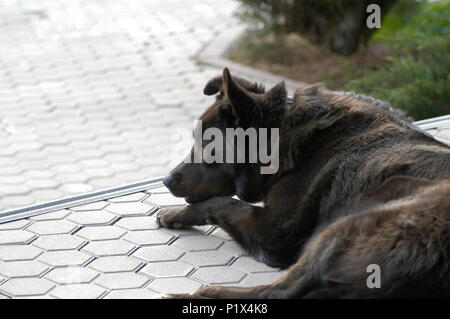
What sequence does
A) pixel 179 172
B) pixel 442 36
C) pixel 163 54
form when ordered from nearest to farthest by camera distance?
pixel 179 172
pixel 442 36
pixel 163 54

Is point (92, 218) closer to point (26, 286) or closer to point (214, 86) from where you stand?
point (26, 286)

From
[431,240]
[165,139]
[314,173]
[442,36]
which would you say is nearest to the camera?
[431,240]

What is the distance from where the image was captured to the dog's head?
4.39 metres

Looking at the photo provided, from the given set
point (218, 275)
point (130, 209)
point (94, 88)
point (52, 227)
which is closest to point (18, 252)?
point (52, 227)

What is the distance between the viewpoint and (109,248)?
4.71m

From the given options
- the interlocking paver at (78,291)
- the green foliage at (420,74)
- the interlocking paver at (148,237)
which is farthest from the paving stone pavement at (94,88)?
the interlocking paver at (78,291)

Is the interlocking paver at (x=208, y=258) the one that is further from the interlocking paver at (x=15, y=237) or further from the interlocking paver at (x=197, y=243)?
the interlocking paver at (x=15, y=237)

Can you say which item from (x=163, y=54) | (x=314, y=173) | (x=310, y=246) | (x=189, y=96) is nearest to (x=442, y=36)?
(x=189, y=96)

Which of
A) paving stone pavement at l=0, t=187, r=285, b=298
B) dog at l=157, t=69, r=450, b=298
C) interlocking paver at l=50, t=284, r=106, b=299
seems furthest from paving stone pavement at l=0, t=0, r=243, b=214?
dog at l=157, t=69, r=450, b=298

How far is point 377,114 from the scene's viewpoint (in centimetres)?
445

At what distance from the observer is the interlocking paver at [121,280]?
4230mm

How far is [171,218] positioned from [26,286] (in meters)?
1.06
